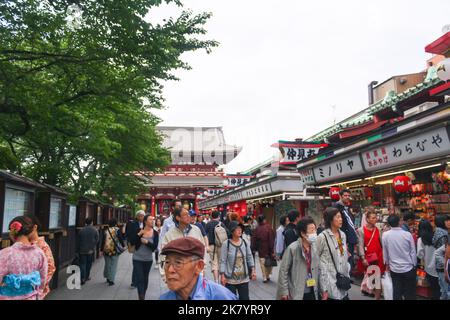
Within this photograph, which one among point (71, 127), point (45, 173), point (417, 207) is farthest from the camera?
point (45, 173)

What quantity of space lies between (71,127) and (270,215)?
15573mm

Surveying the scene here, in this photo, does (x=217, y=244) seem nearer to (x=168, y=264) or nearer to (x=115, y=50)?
(x=115, y=50)

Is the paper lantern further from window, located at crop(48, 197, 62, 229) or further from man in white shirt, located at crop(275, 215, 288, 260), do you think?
window, located at crop(48, 197, 62, 229)

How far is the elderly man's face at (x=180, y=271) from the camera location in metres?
2.72

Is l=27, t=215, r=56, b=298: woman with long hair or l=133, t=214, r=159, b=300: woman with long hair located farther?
l=133, t=214, r=159, b=300: woman with long hair

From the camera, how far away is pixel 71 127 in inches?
373

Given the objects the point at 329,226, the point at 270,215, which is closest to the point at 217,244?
the point at 329,226

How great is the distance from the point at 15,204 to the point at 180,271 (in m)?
6.36

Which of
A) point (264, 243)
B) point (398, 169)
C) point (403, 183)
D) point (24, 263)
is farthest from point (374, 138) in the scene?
point (24, 263)

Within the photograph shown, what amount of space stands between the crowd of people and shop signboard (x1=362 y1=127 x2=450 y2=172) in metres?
1.27

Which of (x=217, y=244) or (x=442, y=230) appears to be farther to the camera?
(x=217, y=244)

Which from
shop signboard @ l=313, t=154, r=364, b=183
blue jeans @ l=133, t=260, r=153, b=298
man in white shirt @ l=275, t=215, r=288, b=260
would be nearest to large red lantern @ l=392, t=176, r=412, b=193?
shop signboard @ l=313, t=154, r=364, b=183

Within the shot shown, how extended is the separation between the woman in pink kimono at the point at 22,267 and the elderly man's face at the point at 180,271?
8.79 ft

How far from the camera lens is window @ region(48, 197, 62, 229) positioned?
10477mm
